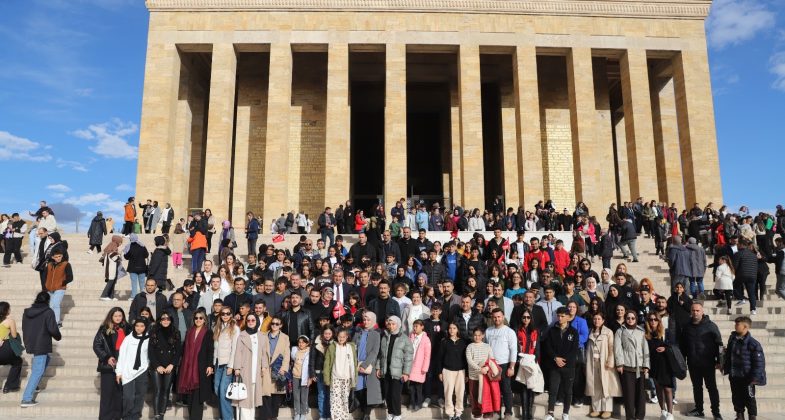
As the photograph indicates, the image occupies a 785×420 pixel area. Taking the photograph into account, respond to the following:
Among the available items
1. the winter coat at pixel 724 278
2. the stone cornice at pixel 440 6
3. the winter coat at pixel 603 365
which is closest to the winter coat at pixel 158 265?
the winter coat at pixel 603 365

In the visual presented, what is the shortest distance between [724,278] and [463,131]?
43.6ft

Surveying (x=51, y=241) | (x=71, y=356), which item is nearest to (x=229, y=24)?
(x=51, y=241)

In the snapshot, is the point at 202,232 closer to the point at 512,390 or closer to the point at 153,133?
the point at 512,390

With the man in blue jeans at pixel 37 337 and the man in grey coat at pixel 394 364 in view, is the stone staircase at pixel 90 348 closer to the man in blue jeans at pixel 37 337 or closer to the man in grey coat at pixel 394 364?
the man in blue jeans at pixel 37 337

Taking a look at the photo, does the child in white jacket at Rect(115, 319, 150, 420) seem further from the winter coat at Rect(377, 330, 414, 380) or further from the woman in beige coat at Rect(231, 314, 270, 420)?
the winter coat at Rect(377, 330, 414, 380)

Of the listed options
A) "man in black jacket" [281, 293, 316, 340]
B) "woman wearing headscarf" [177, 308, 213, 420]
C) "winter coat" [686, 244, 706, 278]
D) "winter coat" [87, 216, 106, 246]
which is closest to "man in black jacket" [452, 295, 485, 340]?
"man in black jacket" [281, 293, 316, 340]

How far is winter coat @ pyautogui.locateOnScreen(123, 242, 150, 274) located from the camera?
35.2 ft

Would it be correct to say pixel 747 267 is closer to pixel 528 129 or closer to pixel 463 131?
pixel 528 129

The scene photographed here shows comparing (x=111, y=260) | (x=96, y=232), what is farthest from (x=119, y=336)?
(x=96, y=232)

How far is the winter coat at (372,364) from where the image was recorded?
7.18 meters

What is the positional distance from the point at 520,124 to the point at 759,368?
17215 mm

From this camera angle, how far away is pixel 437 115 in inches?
1244

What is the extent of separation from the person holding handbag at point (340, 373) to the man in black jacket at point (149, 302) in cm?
264

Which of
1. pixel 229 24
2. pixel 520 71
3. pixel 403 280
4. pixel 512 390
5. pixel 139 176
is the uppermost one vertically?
pixel 229 24
